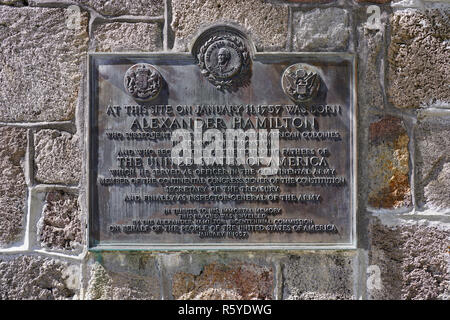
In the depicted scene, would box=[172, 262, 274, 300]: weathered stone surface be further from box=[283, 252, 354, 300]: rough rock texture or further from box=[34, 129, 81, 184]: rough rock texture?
box=[34, 129, 81, 184]: rough rock texture

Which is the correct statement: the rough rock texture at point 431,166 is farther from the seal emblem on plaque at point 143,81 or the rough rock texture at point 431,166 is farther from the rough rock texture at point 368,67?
the seal emblem on plaque at point 143,81

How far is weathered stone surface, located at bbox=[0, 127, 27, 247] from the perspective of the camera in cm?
277

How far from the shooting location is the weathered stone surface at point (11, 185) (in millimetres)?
2773

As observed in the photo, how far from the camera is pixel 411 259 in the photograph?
271cm

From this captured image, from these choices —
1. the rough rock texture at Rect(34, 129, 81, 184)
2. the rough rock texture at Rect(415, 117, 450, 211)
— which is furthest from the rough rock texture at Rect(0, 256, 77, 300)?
the rough rock texture at Rect(415, 117, 450, 211)

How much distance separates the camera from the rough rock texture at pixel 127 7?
274cm

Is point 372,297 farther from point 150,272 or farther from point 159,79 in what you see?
point 159,79

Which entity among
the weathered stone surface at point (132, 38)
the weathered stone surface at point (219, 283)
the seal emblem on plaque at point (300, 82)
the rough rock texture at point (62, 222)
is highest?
the weathered stone surface at point (132, 38)

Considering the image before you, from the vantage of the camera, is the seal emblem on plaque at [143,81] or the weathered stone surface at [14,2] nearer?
the seal emblem on plaque at [143,81]

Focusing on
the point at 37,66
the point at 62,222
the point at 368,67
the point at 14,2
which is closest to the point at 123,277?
the point at 62,222

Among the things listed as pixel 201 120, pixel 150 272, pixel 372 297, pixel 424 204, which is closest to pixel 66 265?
pixel 150 272

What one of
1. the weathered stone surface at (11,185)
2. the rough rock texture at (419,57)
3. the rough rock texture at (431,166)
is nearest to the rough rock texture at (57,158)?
the weathered stone surface at (11,185)

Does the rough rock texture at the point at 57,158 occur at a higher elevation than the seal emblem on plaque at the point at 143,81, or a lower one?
lower

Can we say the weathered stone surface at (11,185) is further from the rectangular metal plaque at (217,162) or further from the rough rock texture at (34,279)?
the rectangular metal plaque at (217,162)
